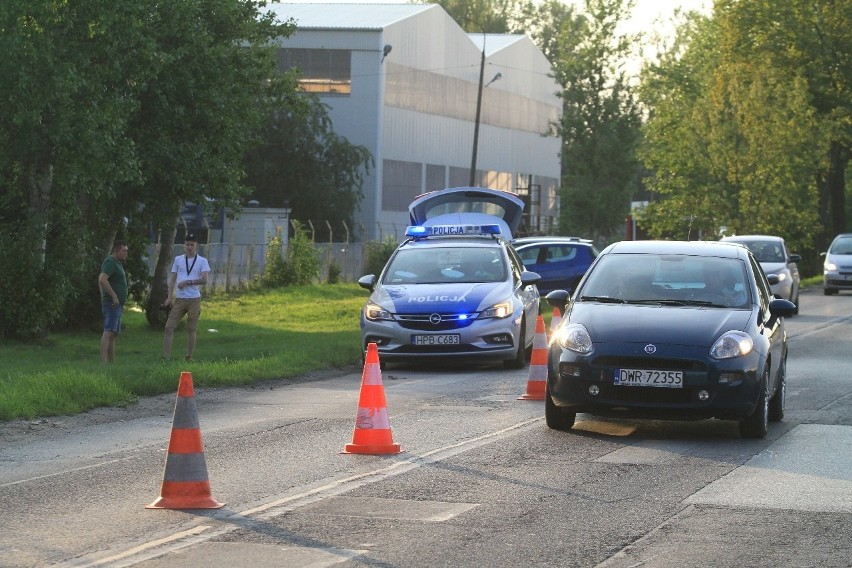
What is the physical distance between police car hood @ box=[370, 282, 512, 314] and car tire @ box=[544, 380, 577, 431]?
6.48m

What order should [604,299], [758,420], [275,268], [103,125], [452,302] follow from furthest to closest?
1. [275,268]
2. [103,125]
3. [452,302]
4. [604,299]
5. [758,420]

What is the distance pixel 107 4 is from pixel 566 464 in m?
16.0

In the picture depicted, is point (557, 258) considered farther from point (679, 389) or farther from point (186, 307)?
point (679, 389)

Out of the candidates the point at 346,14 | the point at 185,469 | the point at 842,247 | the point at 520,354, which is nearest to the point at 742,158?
the point at 842,247

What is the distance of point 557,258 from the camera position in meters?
35.6

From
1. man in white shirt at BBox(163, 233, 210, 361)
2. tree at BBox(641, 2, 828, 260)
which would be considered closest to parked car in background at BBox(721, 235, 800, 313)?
man in white shirt at BBox(163, 233, 210, 361)

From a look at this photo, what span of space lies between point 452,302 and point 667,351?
748cm

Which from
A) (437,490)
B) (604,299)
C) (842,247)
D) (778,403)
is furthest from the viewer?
(842,247)

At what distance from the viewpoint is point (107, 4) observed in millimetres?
25078

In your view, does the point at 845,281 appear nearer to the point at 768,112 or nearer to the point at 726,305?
the point at 768,112

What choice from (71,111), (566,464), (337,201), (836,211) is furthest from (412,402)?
(836,211)

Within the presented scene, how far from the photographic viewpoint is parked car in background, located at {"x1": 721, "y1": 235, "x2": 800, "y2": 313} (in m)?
34.2

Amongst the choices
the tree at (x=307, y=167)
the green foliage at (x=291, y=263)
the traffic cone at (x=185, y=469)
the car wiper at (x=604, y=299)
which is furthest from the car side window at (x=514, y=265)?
the tree at (x=307, y=167)

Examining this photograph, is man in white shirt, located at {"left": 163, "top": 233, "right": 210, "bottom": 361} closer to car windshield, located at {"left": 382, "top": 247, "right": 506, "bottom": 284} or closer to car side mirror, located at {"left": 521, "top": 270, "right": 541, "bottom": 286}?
car windshield, located at {"left": 382, "top": 247, "right": 506, "bottom": 284}
